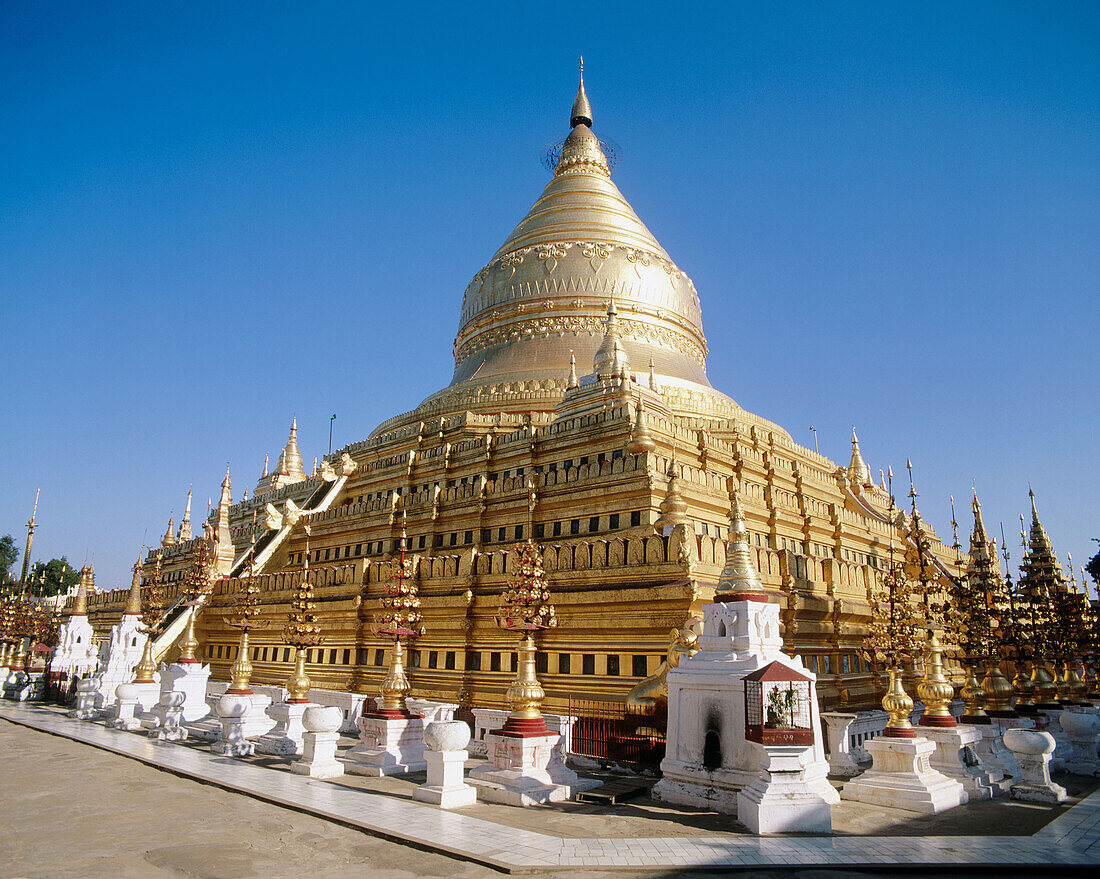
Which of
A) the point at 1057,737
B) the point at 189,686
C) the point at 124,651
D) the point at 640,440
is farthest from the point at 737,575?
the point at 124,651

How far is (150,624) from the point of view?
31453 mm

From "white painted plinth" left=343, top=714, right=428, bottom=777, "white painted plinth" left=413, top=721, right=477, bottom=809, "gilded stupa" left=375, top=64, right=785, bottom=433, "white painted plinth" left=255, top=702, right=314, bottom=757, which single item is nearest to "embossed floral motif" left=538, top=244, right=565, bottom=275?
"gilded stupa" left=375, top=64, right=785, bottom=433

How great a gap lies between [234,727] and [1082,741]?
19.9 meters

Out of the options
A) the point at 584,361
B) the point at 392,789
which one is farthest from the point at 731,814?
the point at 584,361

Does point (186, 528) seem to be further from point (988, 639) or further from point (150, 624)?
point (988, 639)

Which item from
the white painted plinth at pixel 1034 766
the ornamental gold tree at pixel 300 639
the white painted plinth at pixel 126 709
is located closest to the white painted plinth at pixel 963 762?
the white painted plinth at pixel 1034 766

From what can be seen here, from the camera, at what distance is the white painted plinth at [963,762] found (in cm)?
1433

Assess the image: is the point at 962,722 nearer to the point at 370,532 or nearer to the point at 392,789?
the point at 392,789

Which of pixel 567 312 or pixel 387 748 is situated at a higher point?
pixel 567 312

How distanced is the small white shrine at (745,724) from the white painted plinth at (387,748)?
17.8 feet

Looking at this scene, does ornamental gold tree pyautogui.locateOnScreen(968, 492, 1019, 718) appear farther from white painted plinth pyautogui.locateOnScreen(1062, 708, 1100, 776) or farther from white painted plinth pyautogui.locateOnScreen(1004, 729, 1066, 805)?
white painted plinth pyautogui.locateOnScreen(1004, 729, 1066, 805)

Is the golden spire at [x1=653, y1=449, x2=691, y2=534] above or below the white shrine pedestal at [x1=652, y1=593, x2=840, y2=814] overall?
above

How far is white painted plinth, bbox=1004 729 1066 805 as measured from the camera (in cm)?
1392

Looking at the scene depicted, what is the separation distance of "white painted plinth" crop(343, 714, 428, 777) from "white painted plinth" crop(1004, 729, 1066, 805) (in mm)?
11287
